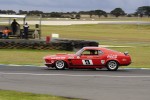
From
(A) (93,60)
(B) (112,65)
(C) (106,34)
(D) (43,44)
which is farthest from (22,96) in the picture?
(C) (106,34)

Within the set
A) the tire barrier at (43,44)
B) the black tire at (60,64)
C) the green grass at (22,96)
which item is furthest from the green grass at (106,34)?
the green grass at (22,96)

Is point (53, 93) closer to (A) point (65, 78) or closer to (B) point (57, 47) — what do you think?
(A) point (65, 78)

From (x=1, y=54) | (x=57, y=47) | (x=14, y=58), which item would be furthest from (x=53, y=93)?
(x=57, y=47)

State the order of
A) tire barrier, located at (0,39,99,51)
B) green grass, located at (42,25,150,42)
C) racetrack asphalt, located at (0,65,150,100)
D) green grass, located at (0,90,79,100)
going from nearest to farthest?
green grass, located at (0,90,79,100) < racetrack asphalt, located at (0,65,150,100) < tire barrier, located at (0,39,99,51) < green grass, located at (42,25,150,42)

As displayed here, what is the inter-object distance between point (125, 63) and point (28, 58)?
8751 mm

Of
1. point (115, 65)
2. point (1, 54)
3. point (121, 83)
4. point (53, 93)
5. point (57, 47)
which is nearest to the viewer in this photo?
point (53, 93)

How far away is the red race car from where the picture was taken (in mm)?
22219

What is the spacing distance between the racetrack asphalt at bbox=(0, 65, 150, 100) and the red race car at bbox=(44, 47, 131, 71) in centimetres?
55

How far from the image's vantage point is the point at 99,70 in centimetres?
2253

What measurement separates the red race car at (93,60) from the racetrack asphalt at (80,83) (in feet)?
1.80

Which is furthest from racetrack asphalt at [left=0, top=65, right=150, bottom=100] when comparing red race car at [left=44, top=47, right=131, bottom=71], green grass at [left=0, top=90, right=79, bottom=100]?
green grass at [left=0, top=90, right=79, bottom=100]

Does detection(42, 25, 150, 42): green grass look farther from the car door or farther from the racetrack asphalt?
the racetrack asphalt

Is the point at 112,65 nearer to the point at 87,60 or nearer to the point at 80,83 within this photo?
the point at 87,60

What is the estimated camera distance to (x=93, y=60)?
2234 centimetres
